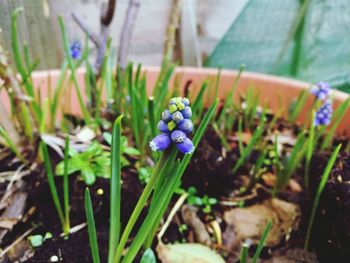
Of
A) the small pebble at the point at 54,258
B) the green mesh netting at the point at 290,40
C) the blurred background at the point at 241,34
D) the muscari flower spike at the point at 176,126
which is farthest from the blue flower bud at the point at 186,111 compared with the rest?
the green mesh netting at the point at 290,40

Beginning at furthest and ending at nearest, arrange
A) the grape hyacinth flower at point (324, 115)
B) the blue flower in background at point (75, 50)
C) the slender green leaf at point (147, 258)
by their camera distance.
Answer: the blue flower in background at point (75, 50) < the grape hyacinth flower at point (324, 115) < the slender green leaf at point (147, 258)

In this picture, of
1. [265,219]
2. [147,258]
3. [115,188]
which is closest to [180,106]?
[115,188]

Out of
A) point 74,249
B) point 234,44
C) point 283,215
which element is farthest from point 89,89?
point 234,44

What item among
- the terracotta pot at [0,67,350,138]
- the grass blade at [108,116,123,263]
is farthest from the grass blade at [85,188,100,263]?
the terracotta pot at [0,67,350,138]

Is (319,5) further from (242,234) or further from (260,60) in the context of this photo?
(242,234)

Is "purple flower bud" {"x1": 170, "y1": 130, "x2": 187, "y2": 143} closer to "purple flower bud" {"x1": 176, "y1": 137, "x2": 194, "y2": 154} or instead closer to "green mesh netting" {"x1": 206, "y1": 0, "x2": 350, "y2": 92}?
"purple flower bud" {"x1": 176, "y1": 137, "x2": 194, "y2": 154}

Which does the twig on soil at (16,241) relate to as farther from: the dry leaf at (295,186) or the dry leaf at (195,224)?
the dry leaf at (295,186)
